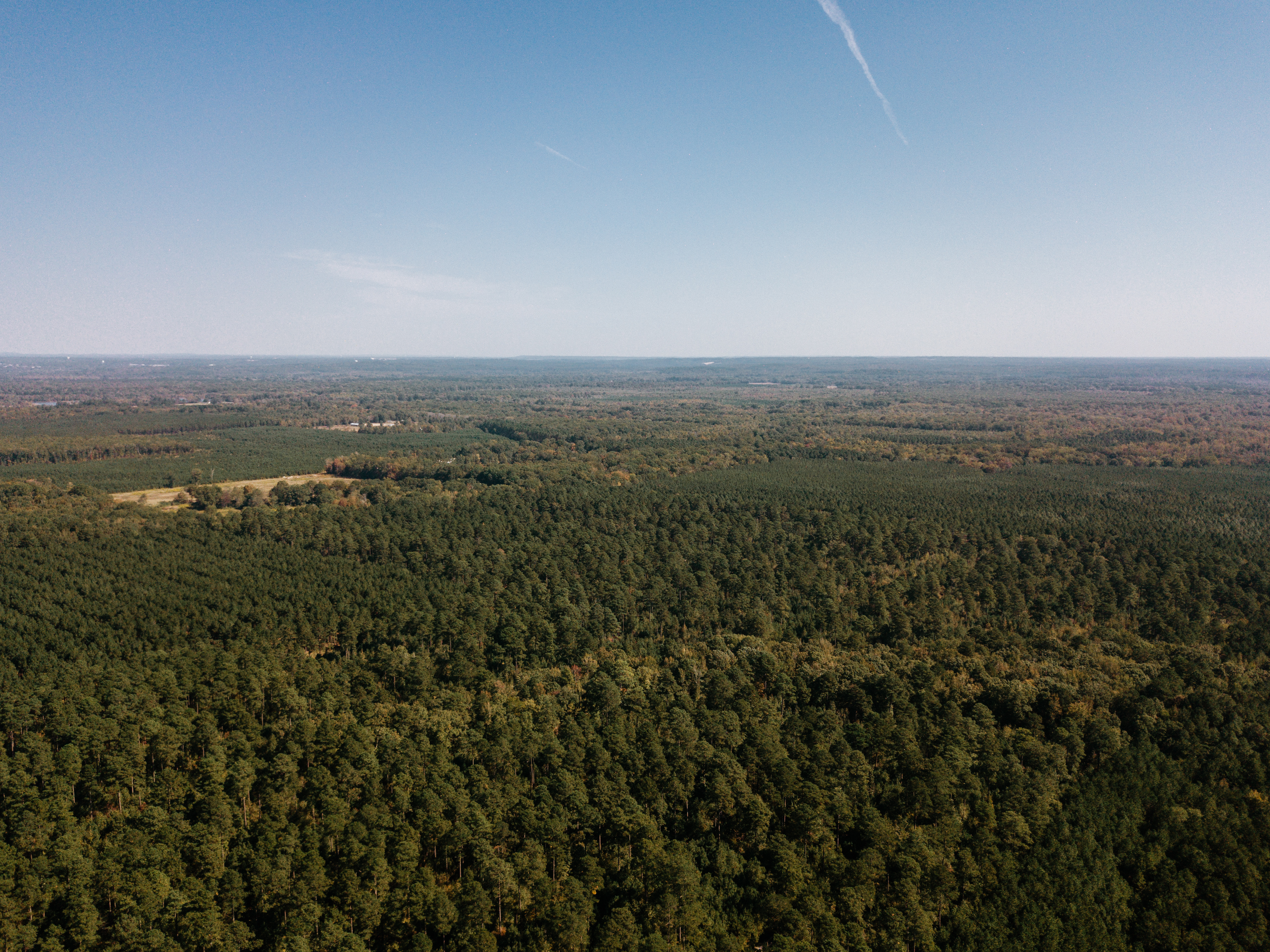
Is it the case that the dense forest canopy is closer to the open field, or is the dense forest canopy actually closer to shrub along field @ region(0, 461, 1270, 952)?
shrub along field @ region(0, 461, 1270, 952)

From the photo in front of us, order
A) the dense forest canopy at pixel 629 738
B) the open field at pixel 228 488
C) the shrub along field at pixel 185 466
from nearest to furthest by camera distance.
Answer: the dense forest canopy at pixel 629 738 < the open field at pixel 228 488 < the shrub along field at pixel 185 466

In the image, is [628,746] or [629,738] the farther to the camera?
[629,738]

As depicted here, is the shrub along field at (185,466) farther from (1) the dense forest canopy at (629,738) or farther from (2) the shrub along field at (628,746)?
(2) the shrub along field at (628,746)

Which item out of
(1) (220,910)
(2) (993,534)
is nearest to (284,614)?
(1) (220,910)

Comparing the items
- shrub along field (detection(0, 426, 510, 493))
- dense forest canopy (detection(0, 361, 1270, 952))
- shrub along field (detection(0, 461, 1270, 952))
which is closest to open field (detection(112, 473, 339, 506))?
shrub along field (detection(0, 426, 510, 493))

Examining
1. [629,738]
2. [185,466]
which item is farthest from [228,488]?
[629,738]

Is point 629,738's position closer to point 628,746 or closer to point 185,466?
point 628,746

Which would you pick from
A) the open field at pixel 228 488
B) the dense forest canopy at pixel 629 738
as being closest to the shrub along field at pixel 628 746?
the dense forest canopy at pixel 629 738

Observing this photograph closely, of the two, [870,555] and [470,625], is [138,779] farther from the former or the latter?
[870,555]
